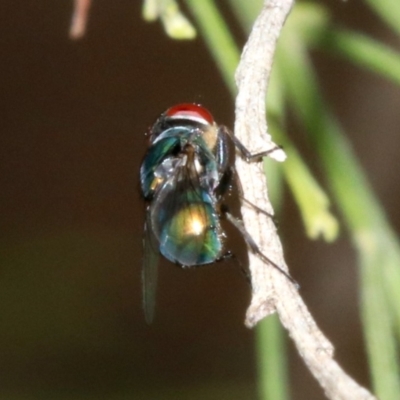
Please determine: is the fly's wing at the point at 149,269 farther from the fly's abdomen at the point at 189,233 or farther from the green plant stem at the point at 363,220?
the green plant stem at the point at 363,220

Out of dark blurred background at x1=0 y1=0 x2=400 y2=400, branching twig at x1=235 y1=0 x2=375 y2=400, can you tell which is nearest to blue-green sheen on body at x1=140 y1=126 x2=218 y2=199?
branching twig at x1=235 y1=0 x2=375 y2=400

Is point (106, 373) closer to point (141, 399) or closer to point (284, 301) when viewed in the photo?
point (141, 399)

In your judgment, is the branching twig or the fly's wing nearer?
the branching twig

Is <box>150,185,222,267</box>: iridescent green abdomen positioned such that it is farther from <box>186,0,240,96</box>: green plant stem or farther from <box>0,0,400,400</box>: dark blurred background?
<box>0,0,400,400</box>: dark blurred background

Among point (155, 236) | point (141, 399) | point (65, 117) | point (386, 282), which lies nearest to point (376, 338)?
point (386, 282)

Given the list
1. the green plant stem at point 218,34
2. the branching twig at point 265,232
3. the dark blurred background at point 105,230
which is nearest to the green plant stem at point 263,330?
the green plant stem at point 218,34

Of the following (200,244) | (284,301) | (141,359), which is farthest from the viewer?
(141,359)
